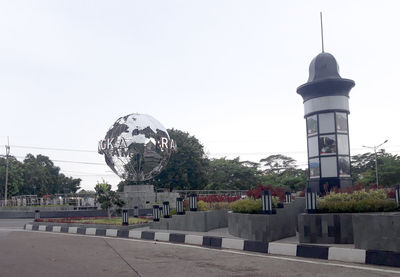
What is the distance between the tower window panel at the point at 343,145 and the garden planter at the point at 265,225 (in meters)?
7.39

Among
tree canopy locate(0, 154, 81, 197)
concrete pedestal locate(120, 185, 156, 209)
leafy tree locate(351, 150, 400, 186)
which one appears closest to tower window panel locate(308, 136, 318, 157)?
concrete pedestal locate(120, 185, 156, 209)

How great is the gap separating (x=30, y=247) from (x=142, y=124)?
46.1 ft

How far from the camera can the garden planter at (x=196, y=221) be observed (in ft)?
42.5

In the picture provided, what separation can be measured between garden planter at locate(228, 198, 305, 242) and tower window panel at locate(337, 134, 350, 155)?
739cm

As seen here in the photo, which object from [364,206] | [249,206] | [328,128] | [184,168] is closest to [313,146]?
[328,128]

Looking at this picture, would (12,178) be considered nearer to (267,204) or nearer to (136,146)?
(136,146)

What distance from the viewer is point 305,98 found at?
64.1 feet

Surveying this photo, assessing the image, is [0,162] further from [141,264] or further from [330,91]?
[141,264]

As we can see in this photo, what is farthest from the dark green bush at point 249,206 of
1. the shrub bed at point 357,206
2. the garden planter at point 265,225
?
the shrub bed at point 357,206

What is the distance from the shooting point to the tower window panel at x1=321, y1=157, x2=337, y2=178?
18142 millimetres

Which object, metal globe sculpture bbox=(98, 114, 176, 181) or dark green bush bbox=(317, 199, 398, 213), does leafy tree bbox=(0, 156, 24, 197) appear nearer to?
metal globe sculpture bbox=(98, 114, 176, 181)

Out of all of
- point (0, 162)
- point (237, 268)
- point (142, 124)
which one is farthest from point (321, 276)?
point (0, 162)

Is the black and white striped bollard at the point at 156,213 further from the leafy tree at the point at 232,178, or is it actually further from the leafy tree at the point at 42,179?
the leafy tree at the point at 42,179

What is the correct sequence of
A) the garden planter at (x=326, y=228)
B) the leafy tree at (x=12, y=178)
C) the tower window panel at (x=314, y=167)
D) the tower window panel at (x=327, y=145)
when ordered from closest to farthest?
the garden planter at (x=326, y=228)
the tower window panel at (x=327, y=145)
the tower window panel at (x=314, y=167)
the leafy tree at (x=12, y=178)
